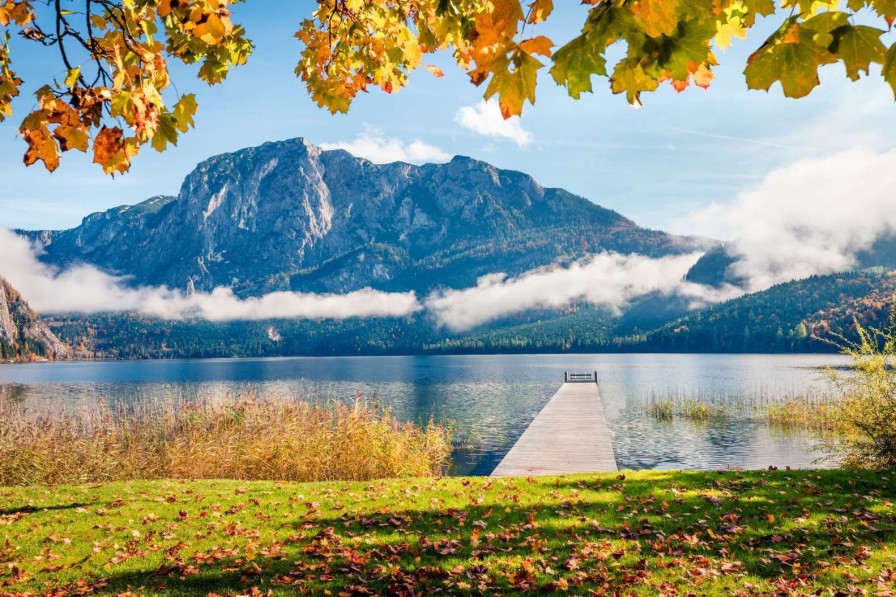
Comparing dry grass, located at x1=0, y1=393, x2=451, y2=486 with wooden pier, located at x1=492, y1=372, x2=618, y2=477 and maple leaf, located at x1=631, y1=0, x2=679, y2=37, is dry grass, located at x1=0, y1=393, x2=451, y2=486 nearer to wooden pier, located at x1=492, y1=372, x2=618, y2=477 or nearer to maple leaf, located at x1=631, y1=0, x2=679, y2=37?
wooden pier, located at x1=492, y1=372, x2=618, y2=477

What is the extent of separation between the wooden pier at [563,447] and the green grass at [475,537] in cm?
405

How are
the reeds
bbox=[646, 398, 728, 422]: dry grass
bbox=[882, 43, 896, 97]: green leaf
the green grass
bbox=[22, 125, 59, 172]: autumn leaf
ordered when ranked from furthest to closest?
bbox=[646, 398, 728, 422]: dry grass, the reeds, the green grass, bbox=[22, 125, 59, 172]: autumn leaf, bbox=[882, 43, 896, 97]: green leaf

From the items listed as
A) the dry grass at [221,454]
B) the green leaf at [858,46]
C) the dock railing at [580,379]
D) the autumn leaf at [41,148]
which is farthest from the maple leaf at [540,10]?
the dock railing at [580,379]

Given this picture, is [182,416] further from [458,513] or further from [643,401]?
[643,401]

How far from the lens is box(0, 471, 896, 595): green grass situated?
591cm

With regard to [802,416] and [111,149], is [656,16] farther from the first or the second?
[802,416]

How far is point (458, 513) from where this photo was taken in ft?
27.8

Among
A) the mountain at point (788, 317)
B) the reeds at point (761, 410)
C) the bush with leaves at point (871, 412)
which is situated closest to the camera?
the bush with leaves at point (871, 412)

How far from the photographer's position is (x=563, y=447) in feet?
59.0

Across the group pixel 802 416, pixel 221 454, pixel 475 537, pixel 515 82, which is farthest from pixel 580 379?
pixel 515 82

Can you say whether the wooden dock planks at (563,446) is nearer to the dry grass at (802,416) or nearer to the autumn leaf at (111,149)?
the dry grass at (802,416)

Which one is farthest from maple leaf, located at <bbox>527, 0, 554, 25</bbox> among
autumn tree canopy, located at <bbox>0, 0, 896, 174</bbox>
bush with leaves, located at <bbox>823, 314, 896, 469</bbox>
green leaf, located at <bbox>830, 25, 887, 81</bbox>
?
bush with leaves, located at <bbox>823, 314, 896, 469</bbox>

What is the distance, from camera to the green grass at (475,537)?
19.4 ft

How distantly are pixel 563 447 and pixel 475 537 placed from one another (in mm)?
11528
